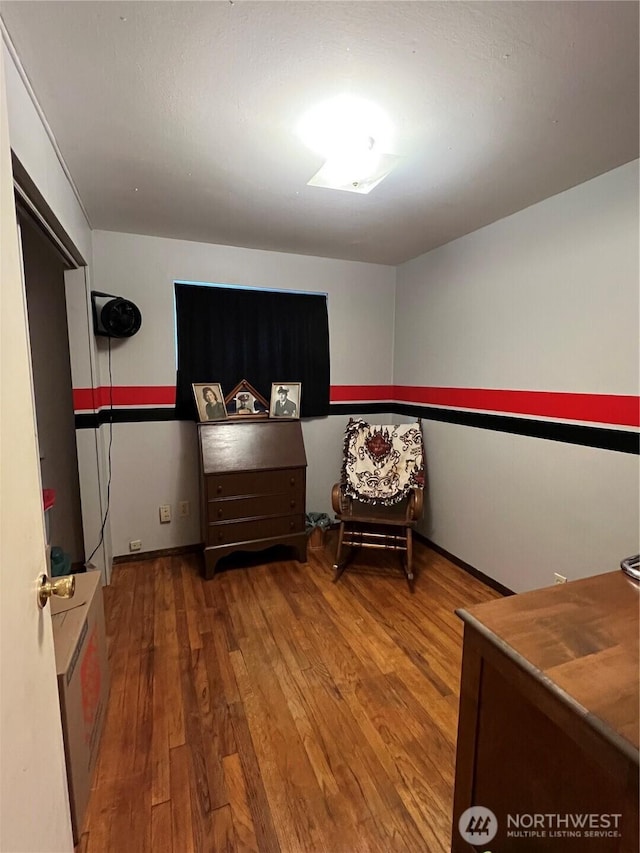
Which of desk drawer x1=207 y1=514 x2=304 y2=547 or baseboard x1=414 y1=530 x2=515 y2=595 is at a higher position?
desk drawer x1=207 y1=514 x2=304 y2=547

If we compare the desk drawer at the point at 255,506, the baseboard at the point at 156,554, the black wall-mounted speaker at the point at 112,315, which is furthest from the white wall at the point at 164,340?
the desk drawer at the point at 255,506

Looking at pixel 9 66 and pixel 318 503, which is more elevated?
pixel 9 66

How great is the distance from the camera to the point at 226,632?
216cm

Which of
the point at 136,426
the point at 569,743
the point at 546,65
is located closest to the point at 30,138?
the point at 546,65

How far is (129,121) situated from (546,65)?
54.9 inches

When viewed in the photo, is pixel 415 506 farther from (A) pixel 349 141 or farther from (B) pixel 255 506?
(A) pixel 349 141

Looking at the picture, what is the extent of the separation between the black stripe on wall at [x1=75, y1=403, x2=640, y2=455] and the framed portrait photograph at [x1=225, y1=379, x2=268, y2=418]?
41cm

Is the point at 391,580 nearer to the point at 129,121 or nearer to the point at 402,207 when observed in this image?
the point at 402,207

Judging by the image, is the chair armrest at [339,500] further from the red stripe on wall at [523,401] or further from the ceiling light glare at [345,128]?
the ceiling light glare at [345,128]

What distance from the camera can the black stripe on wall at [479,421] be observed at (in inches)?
74.3

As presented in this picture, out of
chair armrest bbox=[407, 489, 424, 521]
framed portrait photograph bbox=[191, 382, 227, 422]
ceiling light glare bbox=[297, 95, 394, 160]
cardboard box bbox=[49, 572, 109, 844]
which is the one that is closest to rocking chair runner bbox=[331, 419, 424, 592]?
chair armrest bbox=[407, 489, 424, 521]

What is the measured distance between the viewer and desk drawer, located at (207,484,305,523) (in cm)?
269

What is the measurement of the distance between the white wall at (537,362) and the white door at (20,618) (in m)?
2.21

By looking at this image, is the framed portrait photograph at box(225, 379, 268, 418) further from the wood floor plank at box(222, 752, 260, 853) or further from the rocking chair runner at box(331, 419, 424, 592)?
the wood floor plank at box(222, 752, 260, 853)
